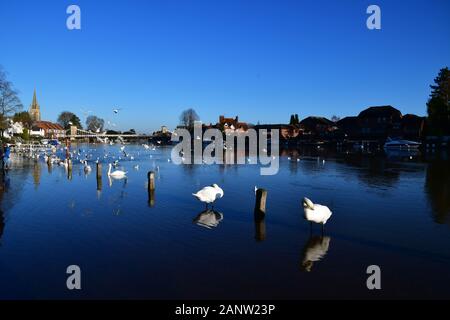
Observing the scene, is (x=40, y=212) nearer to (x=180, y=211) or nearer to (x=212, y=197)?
(x=180, y=211)

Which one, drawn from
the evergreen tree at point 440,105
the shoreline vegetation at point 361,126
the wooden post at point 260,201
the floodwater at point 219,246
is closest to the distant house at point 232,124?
the shoreline vegetation at point 361,126

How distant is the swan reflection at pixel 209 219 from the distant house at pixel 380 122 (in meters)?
89.1

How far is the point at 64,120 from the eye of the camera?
197000mm

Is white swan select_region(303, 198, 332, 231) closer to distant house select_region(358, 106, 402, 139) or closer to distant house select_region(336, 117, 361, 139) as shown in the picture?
distant house select_region(358, 106, 402, 139)

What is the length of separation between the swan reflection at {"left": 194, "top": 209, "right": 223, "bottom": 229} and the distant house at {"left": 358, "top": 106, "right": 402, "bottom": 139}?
89134mm

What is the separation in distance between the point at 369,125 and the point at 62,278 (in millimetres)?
100702

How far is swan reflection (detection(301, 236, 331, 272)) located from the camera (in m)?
10.6

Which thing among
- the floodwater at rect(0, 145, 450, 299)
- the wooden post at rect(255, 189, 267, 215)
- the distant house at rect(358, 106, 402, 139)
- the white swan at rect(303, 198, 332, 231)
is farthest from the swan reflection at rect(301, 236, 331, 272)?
the distant house at rect(358, 106, 402, 139)

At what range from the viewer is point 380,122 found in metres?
97.4

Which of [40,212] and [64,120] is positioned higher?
[64,120]
